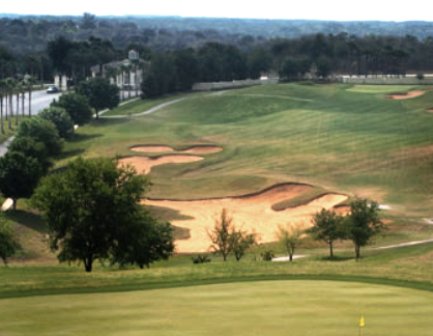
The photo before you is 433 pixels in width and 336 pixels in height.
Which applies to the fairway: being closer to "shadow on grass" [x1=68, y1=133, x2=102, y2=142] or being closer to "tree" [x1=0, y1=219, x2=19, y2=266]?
"shadow on grass" [x1=68, y1=133, x2=102, y2=142]

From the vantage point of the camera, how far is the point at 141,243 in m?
37.7

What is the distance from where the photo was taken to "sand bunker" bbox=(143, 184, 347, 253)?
176 feet

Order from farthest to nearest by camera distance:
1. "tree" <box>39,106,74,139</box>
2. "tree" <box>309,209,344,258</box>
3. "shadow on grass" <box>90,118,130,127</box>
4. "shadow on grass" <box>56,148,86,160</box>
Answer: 1. "shadow on grass" <box>90,118,130,127</box>
2. "tree" <box>39,106,74,139</box>
3. "shadow on grass" <box>56,148,86,160</box>
4. "tree" <box>309,209,344,258</box>

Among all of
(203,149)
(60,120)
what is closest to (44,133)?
(60,120)

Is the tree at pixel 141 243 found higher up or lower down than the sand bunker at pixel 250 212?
higher up

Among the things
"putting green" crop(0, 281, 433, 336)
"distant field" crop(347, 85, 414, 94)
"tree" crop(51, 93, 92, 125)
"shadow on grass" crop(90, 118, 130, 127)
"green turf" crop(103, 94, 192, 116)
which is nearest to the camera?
"putting green" crop(0, 281, 433, 336)

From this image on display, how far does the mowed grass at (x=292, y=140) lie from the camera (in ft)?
221

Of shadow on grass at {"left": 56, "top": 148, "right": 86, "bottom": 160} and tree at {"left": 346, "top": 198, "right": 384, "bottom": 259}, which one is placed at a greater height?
tree at {"left": 346, "top": 198, "right": 384, "bottom": 259}

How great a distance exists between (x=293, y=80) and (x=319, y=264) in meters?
119

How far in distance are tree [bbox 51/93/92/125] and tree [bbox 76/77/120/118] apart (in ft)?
29.6

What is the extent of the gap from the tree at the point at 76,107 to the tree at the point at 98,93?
901cm

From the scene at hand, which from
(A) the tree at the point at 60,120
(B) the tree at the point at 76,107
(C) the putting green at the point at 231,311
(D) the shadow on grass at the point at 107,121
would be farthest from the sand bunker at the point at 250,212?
(D) the shadow on grass at the point at 107,121

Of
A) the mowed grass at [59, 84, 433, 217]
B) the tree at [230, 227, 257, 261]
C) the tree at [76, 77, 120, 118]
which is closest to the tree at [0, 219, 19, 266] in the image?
the tree at [230, 227, 257, 261]

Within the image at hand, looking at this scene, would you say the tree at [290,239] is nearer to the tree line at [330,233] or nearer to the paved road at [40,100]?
the tree line at [330,233]
